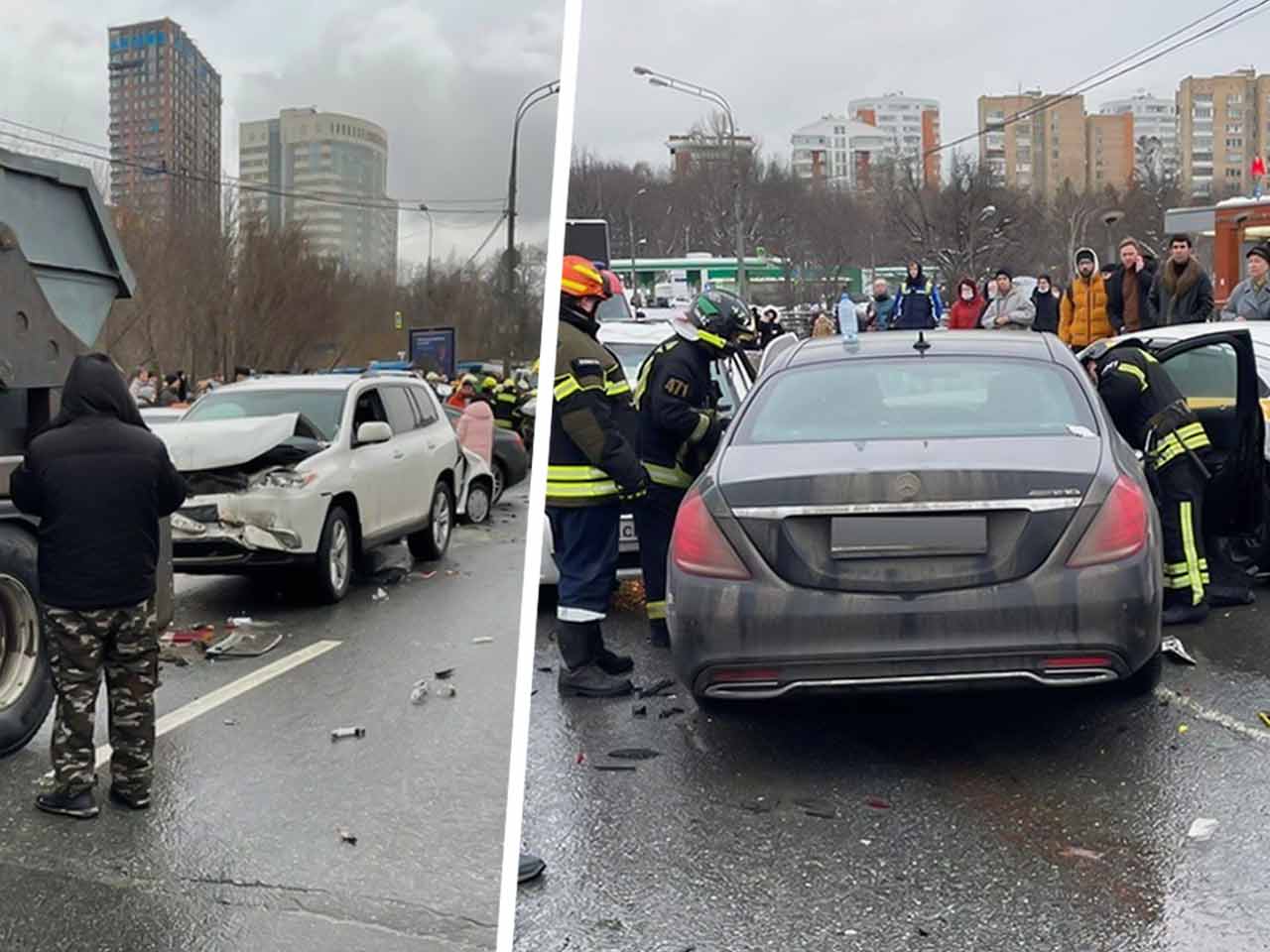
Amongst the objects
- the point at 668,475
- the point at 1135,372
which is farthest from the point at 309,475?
the point at 1135,372

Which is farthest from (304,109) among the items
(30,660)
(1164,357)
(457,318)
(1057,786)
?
(1164,357)

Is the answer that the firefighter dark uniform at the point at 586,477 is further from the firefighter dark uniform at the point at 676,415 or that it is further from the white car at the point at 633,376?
the white car at the point at 633,376

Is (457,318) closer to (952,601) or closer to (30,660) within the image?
(952,601)

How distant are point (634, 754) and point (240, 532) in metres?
3.99

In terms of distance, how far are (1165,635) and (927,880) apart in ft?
8.78

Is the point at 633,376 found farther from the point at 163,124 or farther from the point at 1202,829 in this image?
the point at 1202,829

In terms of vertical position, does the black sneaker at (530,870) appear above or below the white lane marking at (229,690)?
below

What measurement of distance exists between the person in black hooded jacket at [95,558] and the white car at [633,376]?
6.03 ft

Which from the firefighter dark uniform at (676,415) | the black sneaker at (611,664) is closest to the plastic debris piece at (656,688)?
the black sneaker at (611,664)

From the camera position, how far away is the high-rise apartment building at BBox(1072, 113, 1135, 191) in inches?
2997

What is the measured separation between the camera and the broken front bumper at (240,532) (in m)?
7.81

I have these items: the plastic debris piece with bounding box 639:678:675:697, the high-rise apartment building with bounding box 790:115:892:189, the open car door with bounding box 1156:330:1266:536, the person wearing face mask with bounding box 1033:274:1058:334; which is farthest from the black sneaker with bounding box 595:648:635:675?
the high-rise apartment building with bounding box 790:115:892:189

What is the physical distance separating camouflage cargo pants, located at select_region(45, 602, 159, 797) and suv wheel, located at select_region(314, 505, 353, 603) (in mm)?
3519

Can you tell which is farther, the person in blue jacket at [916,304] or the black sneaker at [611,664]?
the person in blue jacket at [916,304]
